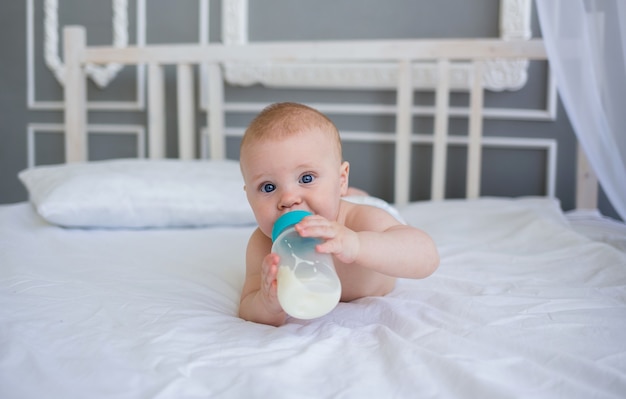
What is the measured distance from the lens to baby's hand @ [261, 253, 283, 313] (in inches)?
27.6

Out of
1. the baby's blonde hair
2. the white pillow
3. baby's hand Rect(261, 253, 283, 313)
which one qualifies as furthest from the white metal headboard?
baby's hand Rect(261, 253, 283, 313)

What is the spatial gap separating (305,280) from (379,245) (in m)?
0.16

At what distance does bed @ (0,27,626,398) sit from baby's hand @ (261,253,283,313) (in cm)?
4

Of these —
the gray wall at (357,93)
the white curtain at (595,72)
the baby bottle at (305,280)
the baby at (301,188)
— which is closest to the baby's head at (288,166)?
the baby at (301,188)

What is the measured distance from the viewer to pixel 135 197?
1.53 meters

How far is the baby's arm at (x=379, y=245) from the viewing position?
0.71m

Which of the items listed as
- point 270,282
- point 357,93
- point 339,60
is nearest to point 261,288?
point 270,282

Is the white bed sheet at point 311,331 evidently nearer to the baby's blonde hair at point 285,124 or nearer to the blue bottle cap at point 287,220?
the blue bottle cap at point 287,220

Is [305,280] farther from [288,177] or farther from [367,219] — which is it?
[367,219]

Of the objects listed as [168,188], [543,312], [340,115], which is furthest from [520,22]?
[543,312]

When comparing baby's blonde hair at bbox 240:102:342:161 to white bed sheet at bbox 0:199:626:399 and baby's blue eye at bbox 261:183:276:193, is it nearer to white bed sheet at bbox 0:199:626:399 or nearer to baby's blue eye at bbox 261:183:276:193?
baby's blue eye at bbox 261:183:276:193

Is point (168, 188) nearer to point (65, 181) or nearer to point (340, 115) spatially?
point (65, 181)

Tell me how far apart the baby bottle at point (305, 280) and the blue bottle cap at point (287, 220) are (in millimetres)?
23

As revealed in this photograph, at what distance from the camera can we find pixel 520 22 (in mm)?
1944
